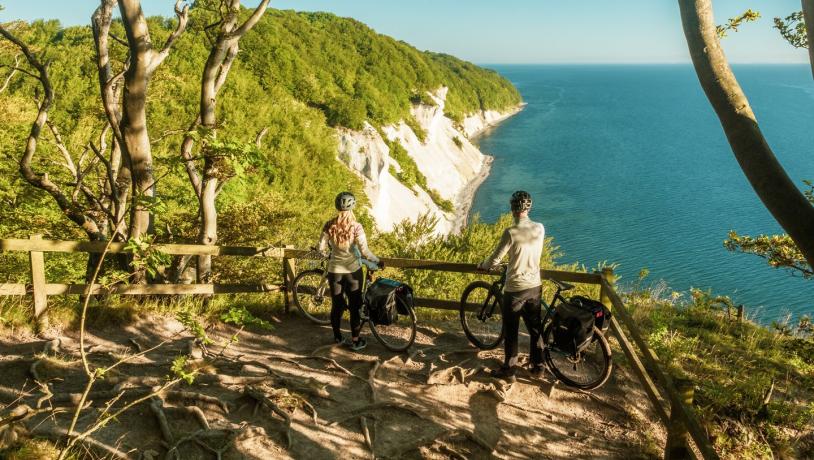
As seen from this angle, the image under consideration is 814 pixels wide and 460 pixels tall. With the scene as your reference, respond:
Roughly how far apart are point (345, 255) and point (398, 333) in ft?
5.97

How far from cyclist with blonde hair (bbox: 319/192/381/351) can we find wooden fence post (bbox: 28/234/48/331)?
3.95 meters

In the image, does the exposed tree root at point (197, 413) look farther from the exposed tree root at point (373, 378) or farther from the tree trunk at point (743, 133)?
the tree trunk at point (743, 133)

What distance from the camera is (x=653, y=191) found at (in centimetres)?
6988

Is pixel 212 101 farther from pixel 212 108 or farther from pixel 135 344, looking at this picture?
pixel 135 344

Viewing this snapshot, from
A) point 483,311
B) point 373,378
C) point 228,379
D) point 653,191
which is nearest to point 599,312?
point 483,311

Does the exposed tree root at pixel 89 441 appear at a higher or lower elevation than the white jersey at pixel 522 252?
lower

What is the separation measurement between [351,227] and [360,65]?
241ft

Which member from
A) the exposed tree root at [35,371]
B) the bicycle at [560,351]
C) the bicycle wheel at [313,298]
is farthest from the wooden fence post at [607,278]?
the exposed tree root at [35,371]

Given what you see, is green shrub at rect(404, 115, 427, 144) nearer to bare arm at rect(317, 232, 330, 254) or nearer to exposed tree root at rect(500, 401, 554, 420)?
bare arm at rect(317, 232, 330, 254)

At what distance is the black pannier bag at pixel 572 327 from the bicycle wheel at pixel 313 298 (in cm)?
390

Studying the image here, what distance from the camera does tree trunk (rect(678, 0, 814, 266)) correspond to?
13.7ft

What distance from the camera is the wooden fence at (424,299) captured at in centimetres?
516

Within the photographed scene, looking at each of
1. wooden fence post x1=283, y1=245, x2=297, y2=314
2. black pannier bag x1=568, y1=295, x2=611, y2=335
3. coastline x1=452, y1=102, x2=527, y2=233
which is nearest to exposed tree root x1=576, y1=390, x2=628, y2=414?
black pannier bag x1=568, y1=295, x2=611, y2=335

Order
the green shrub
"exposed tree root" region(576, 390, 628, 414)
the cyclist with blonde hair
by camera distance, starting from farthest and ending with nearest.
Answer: the green shrub → the cyclist with blonde hair → "exposed tree root" region(576, 390, 628, 414)
